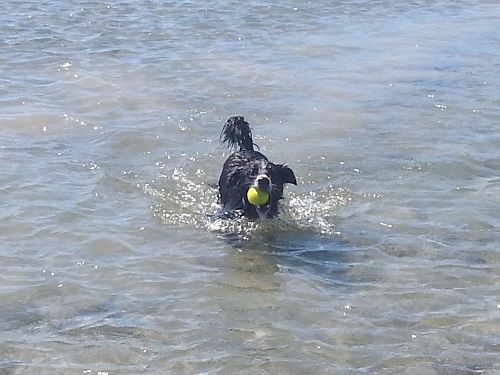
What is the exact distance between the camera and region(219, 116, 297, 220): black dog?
809cm

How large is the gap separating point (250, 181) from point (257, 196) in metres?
0.21

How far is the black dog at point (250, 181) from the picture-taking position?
8086 mm

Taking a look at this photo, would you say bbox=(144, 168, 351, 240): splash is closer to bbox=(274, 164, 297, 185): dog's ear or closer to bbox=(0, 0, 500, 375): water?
bbox=(0, 0, 500, 375): water

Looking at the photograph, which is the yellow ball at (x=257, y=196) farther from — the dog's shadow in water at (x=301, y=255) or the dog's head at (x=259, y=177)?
the dog's shadow in water at (x=301, y=255)

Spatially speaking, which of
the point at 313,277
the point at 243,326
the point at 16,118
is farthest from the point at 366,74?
the point at 243,326

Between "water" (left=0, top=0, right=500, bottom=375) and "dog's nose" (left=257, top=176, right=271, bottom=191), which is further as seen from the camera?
"dog's nose" (left=257, top=176, right=271, bottom=191)

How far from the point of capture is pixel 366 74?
13.9 metres

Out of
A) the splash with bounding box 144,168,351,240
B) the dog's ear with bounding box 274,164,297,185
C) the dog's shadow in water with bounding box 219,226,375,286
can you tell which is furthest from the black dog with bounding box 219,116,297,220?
the dog's shadow in water with bounding box 219,226,375,286

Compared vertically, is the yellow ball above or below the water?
above

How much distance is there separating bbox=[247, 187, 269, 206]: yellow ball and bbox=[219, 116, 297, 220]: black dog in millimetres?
33

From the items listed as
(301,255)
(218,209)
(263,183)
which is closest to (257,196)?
(263,183)

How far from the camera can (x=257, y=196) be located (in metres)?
7.96

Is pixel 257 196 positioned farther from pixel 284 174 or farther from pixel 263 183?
pixel 284 174

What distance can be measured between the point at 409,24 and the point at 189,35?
436 cm
